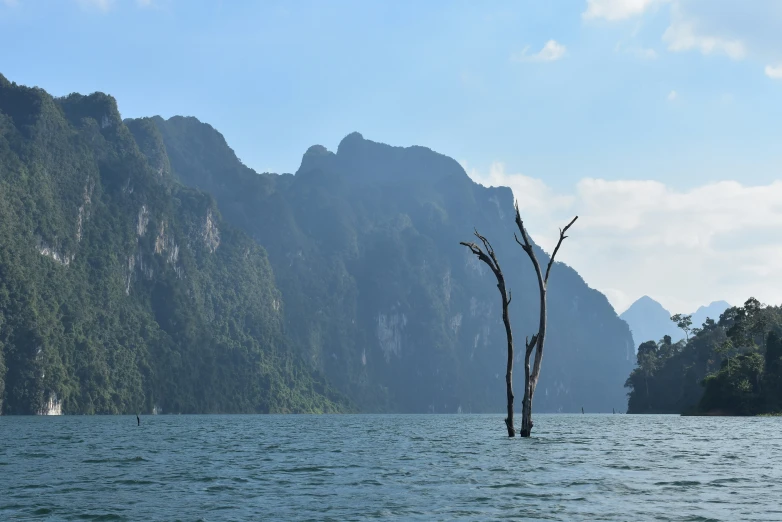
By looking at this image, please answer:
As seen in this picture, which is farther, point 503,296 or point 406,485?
point 503,296

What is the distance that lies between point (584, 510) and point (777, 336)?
11901cm

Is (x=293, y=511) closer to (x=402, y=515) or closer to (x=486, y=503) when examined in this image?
(x=402, y=515)

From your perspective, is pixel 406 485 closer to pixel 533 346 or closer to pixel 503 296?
pixel 533 346

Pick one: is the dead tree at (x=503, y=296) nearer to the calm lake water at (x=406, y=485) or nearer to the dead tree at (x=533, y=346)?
the dead tree at (x=533, y=346)

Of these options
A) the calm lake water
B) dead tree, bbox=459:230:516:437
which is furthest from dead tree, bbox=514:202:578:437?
the calm lake water

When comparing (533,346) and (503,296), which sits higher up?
(503,296)

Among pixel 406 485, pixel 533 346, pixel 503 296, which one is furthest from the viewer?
pixel 503 296

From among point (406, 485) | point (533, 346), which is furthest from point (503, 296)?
point (406, 485)

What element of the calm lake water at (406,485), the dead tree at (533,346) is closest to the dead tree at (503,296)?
the dead tree at (533,346)

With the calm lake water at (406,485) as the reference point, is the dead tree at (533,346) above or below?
above

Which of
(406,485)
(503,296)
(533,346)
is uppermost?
(503,296)

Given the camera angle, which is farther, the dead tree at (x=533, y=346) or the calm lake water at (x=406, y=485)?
the dead tree at (x=533, y=346)

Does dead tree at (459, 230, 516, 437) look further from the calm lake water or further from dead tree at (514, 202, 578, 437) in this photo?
the calm lake water

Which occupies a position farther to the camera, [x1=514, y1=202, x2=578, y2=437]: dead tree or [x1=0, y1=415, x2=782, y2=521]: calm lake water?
[x1=514, y1=202, x2=578, y2=437]: dead tree
